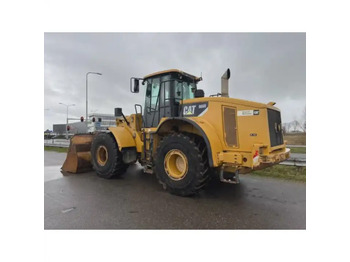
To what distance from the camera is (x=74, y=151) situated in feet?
22.7

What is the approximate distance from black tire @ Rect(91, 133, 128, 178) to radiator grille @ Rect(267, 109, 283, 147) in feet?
13.3

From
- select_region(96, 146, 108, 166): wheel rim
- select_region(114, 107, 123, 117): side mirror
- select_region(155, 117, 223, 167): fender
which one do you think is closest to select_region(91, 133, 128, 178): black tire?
select_region(96, 146, 108, 166): wheel rim

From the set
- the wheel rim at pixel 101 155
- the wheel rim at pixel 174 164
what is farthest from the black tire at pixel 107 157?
the wheel rim at pixel 174 164

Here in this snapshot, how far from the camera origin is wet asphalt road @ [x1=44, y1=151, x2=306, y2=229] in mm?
3291

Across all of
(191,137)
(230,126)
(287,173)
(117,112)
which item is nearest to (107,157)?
(117,112)

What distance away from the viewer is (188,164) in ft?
14.0

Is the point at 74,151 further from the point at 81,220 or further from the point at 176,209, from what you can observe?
the point at 176,209

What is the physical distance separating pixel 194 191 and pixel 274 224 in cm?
153

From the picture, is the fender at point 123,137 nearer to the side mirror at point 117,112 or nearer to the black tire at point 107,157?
the black tire at point 107,157

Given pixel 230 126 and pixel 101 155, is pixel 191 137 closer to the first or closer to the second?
pixel 230 126

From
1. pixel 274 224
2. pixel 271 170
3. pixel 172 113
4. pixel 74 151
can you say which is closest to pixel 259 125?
pixel 274 224

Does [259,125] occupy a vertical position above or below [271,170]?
above

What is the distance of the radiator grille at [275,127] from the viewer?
4195mm

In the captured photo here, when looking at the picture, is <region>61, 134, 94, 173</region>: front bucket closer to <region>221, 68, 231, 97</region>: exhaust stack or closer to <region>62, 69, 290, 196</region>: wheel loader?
<region>62, 69, 290, 196</region>: wheel loader
